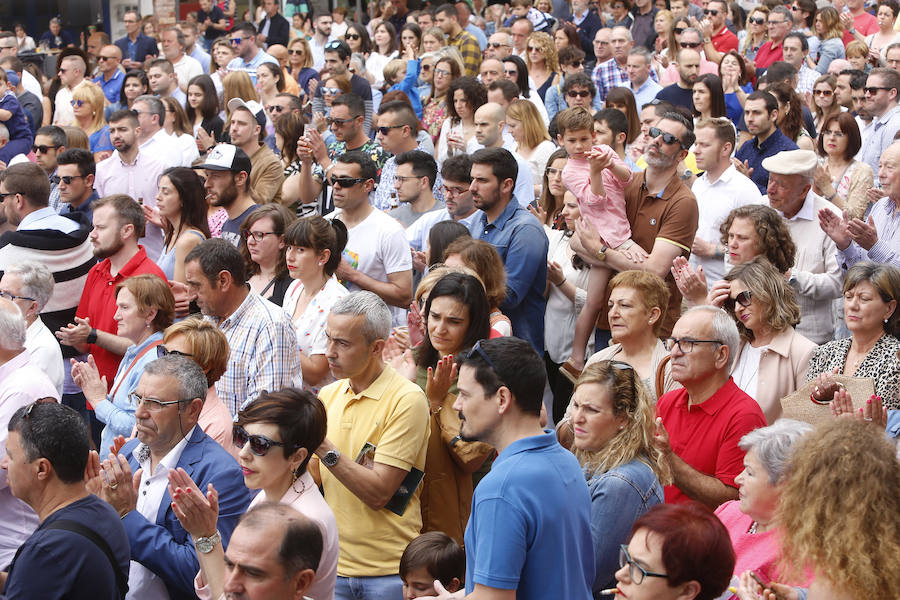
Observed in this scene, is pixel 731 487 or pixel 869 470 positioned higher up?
pixel 869 470

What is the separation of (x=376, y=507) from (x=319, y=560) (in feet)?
2.97

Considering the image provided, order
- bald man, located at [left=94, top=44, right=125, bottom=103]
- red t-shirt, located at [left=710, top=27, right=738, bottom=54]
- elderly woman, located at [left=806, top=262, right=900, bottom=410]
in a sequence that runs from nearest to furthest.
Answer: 1. elderly woman, located at [left=806, top=262, right=900, bottom=410]
2. bald man, located at [left=94, top=44, right=125, bottom=103]
3. red t-shirt, located at [left=710, top=27, right=738, bottom=54]

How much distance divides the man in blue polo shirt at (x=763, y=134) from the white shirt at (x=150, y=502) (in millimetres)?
4986

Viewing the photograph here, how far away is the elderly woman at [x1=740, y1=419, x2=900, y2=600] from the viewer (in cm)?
257

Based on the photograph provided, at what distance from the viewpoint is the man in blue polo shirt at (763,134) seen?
769 centimetres

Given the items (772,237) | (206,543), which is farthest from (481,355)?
(772,237)

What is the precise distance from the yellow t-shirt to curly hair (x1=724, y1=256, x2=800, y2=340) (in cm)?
168

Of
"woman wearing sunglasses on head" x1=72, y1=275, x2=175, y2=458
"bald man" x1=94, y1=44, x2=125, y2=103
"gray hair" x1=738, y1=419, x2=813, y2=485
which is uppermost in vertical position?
"gray hair" x1=738, y1=419, x2=813, y2=485

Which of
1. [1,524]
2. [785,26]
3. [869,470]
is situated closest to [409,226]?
[1,524]

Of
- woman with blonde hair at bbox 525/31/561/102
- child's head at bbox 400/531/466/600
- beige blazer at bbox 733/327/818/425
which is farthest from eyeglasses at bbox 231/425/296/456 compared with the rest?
woman with blonde hair at bbox 525/31/561/102

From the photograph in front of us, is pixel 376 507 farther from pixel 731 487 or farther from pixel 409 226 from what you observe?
pixel 409 226

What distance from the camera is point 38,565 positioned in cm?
319

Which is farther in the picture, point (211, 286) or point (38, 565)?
point (211, 286)

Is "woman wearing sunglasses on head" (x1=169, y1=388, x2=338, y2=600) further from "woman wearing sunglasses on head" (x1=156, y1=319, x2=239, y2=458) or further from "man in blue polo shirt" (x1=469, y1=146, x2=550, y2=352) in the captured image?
"man in blue polo shirt" (x1=469, y1=146, x2=550, y2=352)
